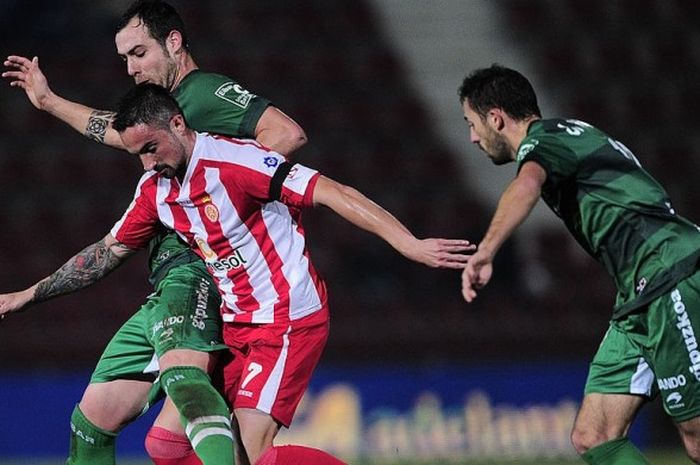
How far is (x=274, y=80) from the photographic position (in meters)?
13.9

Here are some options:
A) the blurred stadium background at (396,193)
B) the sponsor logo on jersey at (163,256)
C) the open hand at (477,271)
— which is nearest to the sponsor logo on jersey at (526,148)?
the open hand at (477,271)

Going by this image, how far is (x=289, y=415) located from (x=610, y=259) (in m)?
1.52

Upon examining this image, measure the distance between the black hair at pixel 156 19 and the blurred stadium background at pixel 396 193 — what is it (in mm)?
4513

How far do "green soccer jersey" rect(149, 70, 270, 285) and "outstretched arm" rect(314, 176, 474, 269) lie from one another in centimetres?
81

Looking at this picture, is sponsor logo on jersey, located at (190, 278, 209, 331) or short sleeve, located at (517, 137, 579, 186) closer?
short sleeve, located at (517, 137, 579, 186)

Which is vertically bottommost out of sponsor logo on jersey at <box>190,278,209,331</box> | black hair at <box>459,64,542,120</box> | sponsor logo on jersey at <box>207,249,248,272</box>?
sponsor logo on jersey at <box>190,278,209,331</box>

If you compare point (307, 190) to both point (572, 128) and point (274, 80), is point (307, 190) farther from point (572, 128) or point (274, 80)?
point (274, 80)

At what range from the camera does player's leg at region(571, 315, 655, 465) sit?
5.34m

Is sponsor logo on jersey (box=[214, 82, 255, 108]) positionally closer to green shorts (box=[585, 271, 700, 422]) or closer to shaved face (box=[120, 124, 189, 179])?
shaved face (box=[120, 124, 189, 179])

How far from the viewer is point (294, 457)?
4.95m

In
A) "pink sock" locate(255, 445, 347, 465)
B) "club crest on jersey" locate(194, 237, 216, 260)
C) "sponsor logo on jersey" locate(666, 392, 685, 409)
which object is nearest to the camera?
"pink sock" locate(255, 445, 347, 465)

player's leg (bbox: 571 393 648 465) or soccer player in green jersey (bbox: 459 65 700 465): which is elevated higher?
soccer player in green jersey (bbox: 459 65 700 465)

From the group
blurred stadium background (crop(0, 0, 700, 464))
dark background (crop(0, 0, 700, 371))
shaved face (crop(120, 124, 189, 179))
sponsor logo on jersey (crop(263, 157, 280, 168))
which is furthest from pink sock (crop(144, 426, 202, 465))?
dark background (crop(0, 0, 700, 371))

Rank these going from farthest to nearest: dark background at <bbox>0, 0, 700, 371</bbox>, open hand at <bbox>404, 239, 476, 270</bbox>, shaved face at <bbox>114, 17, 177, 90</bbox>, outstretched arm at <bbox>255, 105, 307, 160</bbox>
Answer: dark background at <bbox>0, 0, 700, 371</bbox> → shaved face at <bbox>114, 17, 177, 90</bbox> → outstretched arm at <bbox>255, 105, 307, 160</bbox> → open hand at <bbox>404, 239, 476, 270</bbox>
